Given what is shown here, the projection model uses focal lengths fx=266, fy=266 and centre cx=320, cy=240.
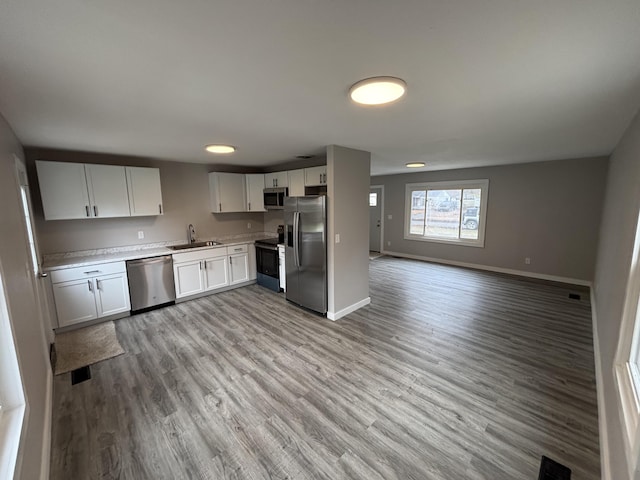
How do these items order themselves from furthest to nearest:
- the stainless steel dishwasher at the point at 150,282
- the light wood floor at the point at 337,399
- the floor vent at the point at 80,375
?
the stainless steel dishwasher at the point at 150,282
the floor vent at the point at 80,375
the light wood floor at the point at 337,399

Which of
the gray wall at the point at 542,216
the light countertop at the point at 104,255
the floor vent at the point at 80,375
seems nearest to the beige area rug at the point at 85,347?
the floor vent at the point at 80,375

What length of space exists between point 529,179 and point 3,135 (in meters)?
7.73

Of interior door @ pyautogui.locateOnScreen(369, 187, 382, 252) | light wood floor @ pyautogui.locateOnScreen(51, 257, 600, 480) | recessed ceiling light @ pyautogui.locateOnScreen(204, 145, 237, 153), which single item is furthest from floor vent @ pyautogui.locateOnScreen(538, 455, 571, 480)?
interior door @ pyautogui.locateOnScreen(369, 187, 382, 252)

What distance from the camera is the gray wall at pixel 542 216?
196 inches

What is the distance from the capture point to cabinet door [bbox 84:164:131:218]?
3818mm

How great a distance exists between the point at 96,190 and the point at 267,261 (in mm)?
2802

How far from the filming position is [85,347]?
3.19 m

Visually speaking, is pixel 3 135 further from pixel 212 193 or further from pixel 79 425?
pixel 212 193

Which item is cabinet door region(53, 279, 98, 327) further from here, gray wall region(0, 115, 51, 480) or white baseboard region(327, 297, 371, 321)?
white baseboard region(327, 297, 371, 321)

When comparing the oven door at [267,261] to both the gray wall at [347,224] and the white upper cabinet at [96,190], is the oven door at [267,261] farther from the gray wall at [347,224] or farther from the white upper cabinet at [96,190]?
the white upper cabinet at [96,190]

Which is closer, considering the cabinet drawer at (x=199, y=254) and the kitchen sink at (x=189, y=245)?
the cabinet drawer at (x=199, y=254)

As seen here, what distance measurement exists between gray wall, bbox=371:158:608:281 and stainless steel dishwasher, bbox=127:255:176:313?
21.0ft

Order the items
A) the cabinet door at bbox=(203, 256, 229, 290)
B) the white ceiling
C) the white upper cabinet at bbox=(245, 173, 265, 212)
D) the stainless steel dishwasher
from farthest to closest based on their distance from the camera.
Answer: the white upper cabinet at bbox=(245, 173, 265, 212) < the cabinet door at bbox=(203, 256, 229, 290) < the stainless steel dishwasher < the white ceiling

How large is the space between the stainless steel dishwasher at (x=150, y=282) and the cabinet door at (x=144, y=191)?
82cm
